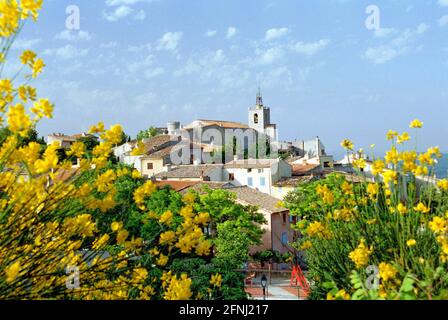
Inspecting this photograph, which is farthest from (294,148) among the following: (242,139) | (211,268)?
(211,268)

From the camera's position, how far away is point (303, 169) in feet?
99.9

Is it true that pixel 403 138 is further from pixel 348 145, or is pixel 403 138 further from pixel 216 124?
pixel 216 124

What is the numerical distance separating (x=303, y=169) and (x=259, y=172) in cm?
452

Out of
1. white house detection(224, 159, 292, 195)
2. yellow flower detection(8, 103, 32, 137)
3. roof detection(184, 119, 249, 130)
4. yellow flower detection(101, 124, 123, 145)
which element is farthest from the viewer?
roof detection(184, 119, 249, 130)

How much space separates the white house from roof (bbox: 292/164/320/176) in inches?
82.6

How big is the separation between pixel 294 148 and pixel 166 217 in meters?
52.3

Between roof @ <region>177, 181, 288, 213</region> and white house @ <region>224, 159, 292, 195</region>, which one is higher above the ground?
white house @ <region>224, 159, 292, 195</region>

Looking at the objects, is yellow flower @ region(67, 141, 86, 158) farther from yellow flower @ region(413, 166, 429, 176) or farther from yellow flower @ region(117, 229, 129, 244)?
yellow flower @ region(413, 166, 429, 176)

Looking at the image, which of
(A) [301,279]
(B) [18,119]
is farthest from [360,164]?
(A) [301,279]

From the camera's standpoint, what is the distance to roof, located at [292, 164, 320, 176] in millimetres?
29603

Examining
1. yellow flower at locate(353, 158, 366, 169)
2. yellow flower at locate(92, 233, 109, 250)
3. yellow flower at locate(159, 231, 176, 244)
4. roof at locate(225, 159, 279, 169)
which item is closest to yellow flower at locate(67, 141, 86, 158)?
yellow flower at locate(92, 233, 109, 250)

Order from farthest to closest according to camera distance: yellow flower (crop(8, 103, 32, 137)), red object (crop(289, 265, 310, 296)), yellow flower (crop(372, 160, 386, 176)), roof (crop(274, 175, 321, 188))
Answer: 1. roof (crop(274, 175, 321, 188))
2. red object (crop(289, 265, 310, 296))
3. yellow flower (crop(372, 160, 386, 176))
4. yellow flower (crop(8, 103, 32, 137))
